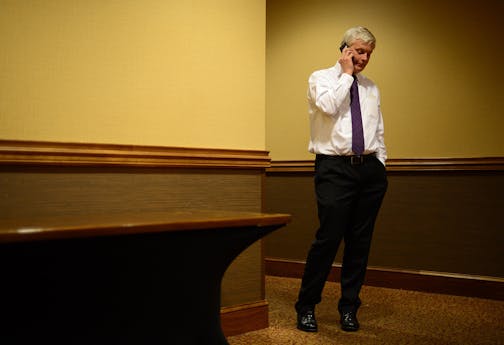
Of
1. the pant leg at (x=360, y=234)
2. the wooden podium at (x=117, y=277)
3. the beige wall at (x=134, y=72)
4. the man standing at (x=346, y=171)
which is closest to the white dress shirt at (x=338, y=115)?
the man standing at (x=346, y=171)

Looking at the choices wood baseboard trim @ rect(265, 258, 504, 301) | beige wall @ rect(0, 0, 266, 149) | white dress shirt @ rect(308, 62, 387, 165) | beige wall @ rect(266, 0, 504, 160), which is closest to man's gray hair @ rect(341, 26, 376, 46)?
white dress shirt @ rect(308, 62, 387, 165)

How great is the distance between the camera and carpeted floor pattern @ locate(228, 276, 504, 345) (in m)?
2.44

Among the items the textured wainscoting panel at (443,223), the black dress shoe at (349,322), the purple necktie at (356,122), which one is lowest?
the black dress shoe at (349,322)

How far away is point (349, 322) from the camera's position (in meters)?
2.59

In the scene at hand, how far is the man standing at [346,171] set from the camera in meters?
2.50

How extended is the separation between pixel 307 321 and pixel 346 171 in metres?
0.77

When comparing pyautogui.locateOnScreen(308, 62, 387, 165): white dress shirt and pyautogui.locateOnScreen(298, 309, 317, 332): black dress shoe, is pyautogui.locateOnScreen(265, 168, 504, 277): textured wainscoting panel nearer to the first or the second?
pyautogui.locateOnScreen(308, 62, 387, 165): white dress shirt

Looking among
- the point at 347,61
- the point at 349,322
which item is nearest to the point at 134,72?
the point at 347,61

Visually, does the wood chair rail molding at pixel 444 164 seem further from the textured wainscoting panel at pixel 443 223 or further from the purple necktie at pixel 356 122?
the purple necktie at pixel 356 122

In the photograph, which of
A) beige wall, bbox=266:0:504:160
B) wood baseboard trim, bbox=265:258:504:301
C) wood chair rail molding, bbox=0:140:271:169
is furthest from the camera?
beige wall, bbox=266:0:504:160

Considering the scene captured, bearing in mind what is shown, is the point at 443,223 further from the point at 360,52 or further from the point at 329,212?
the point at 360,52

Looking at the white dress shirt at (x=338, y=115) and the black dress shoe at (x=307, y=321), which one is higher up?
the white dress shirt at (x=338, y=115)

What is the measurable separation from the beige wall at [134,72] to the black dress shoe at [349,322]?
0.95 m

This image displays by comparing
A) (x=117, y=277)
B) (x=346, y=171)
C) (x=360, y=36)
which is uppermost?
(x=360, y=36)
